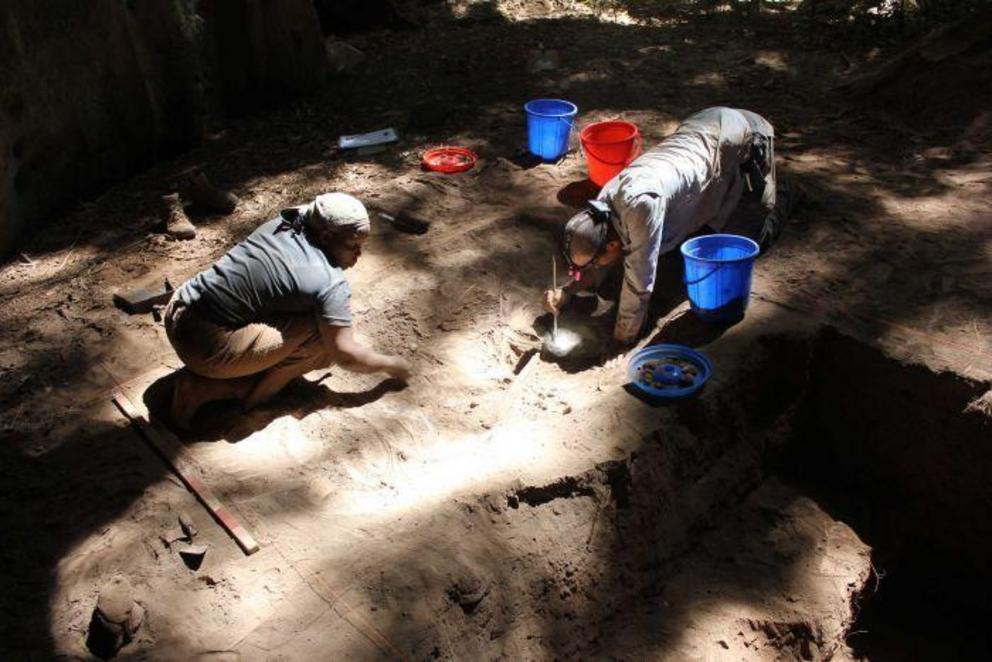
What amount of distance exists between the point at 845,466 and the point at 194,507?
3.32m

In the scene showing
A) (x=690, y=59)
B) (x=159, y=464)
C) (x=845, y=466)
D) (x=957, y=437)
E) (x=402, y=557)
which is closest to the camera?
(x=402, y=557)

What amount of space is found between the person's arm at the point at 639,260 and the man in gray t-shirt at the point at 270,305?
4.45 ft

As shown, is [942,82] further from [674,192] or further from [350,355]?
[350,355]

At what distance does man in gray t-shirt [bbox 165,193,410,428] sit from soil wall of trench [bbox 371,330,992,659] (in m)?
1.13

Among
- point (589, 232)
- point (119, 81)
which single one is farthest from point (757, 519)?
point (119, 81)

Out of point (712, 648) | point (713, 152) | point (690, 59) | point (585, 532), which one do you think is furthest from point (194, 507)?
point (690, 59)

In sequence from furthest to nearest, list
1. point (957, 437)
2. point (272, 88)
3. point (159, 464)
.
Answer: point (272, 88)
point (957, 437)
point (159, 464)

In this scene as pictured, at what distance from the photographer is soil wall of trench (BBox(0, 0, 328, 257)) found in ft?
17.2

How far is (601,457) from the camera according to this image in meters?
3.65

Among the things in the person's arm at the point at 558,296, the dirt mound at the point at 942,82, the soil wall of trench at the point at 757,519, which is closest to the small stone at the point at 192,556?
the soil wall of trench at the point at 757,519

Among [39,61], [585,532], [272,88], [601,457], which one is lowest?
[585,532]

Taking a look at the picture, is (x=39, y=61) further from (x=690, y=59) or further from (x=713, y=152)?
(x=690, y=59)

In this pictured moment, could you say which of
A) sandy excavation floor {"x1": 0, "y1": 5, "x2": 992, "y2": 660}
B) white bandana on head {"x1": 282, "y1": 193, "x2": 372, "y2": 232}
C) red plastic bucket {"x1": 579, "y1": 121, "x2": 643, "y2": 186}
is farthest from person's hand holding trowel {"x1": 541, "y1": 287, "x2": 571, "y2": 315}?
white bandana on head {"x1": 282, "y1": 193, "x2": 372, "y2": 232}

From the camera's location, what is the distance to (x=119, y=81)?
5.84m
